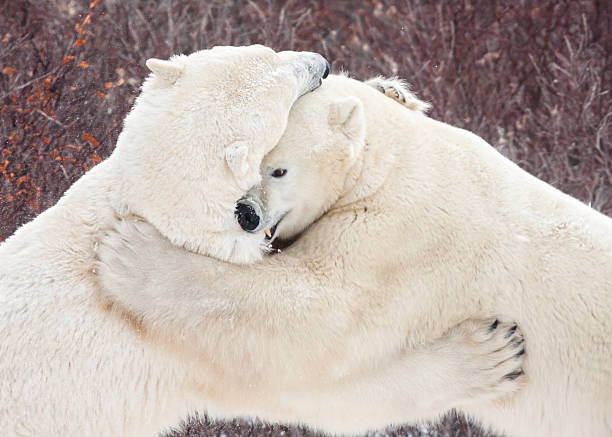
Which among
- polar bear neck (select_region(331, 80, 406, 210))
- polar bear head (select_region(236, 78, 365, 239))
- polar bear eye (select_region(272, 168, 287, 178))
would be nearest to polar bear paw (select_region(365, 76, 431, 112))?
polar bear neck (select_region(331, 80, 406, 210))

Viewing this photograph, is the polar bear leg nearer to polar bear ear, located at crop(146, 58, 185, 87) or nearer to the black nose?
the black nose

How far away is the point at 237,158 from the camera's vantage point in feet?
8.03

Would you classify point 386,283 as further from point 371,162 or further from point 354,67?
point 354,67

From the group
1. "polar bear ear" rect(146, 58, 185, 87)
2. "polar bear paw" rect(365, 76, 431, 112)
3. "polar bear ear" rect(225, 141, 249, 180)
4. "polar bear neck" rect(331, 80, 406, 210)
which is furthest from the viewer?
"polar bear paw" rect(365, 76, 431, 112)

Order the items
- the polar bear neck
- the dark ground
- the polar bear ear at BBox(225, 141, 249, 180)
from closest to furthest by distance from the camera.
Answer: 1. the polar bear ear at BBox(225, 141, 249, 180)
2. the polar bear neck
3. the dark ground

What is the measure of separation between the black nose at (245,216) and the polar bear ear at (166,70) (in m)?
0.45

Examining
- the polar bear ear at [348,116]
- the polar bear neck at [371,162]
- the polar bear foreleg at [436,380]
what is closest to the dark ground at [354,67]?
the polar bear foreleg at [436,380]

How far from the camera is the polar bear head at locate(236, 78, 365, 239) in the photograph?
2738 mm

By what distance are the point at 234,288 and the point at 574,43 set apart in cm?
712

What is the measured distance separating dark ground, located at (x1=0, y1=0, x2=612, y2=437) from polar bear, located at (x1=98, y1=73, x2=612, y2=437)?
7.85 ft

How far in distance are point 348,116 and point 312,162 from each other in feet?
0.66

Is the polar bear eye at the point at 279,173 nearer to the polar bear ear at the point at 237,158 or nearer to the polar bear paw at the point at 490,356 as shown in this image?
the polar bear ear at the point at 237,158

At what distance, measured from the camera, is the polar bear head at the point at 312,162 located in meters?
2.74

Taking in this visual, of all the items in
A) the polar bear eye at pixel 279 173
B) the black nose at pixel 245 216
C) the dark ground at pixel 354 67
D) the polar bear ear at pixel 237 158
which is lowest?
the dark ground at pixel 354 67
